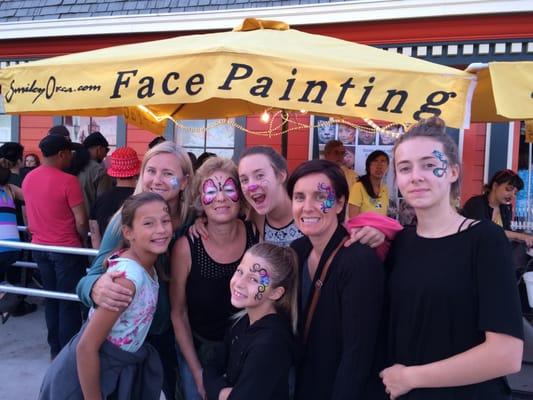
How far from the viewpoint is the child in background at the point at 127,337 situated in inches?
78.2

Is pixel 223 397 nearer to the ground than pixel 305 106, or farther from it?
nearer to the ground

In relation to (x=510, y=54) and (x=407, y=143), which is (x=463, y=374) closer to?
(x=407, y=143)

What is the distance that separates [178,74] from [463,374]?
225 cm

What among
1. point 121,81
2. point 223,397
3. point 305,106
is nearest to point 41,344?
point 121,81

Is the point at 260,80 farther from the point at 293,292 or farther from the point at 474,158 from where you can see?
the point at 474,158

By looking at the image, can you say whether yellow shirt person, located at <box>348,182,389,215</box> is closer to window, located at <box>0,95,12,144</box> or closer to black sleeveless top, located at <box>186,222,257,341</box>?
black sleeveless top, located at <box>186,222,257,341</box>

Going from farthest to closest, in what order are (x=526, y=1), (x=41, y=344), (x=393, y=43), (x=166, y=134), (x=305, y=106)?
(x=166, y=134) → (x=393, y=43) → (x=526, y=1) → (x=41, y=344) → (x=305, y=106)

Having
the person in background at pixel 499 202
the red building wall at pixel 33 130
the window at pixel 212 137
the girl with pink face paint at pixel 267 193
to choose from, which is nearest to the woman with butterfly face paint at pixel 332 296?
the girl with pink face paint at pixel 267 193

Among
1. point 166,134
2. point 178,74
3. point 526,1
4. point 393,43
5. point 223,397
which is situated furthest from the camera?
point 166,134

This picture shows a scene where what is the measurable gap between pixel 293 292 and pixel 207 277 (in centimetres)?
50

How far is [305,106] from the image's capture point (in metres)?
2.63

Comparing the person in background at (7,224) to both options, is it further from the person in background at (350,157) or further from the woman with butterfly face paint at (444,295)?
the person in background at (350,157)

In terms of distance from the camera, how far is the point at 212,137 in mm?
7422

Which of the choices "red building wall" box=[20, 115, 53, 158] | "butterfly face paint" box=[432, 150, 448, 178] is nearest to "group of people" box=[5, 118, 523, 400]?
"butterfly face paint" box=[432, 150, 448, 178]
